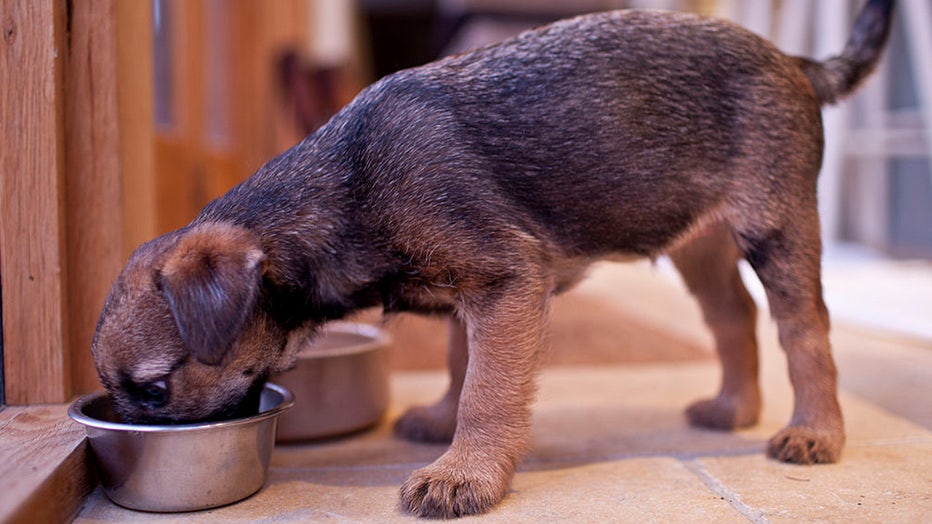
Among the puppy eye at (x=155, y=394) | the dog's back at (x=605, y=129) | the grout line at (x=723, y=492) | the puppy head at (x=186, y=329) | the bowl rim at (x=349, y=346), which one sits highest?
the dog's back at (x=605, y=129)

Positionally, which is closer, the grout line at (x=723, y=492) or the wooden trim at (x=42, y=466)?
the wooden trim at (x=42, y=466)

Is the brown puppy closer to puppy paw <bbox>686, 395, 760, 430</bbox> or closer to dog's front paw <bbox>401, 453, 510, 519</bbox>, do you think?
dog's front paw <bbox>401, 453, 510, 519</bbox>

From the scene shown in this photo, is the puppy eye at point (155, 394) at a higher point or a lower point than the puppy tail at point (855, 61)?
lower

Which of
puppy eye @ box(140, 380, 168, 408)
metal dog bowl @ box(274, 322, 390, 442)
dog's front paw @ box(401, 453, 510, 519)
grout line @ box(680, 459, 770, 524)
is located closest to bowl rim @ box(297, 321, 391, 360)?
metal dog bowl @ box(274, 322, 390, 442)

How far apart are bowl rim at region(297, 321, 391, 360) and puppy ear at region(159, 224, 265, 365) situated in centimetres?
47

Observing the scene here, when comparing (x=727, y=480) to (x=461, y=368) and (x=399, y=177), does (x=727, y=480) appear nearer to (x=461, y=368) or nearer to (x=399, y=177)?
(x=461, y=368)

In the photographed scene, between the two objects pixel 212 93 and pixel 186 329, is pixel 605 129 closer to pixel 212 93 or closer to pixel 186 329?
pixel 186 329

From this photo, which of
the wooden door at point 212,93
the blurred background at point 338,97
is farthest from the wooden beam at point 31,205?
the blurred background at point 338,97

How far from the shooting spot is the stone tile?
2.15 m

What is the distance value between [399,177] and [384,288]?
13.2 inches

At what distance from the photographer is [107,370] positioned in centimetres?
213

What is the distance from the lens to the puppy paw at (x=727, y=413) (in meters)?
3.05

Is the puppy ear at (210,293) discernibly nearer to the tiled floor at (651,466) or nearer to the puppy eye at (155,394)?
the puppy eye at (155,394)

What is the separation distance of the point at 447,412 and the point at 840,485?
128 centimetres
